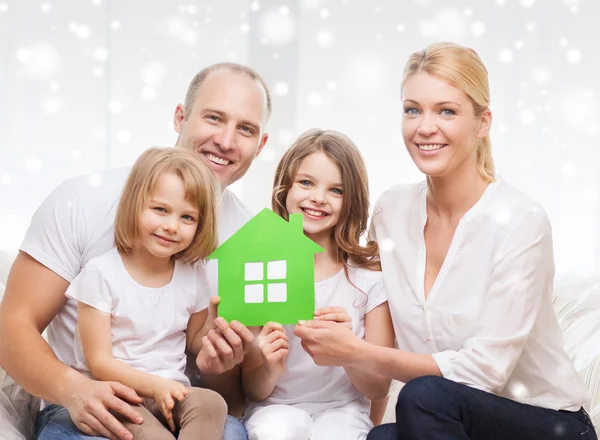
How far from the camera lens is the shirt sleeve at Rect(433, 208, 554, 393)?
61.8 inches

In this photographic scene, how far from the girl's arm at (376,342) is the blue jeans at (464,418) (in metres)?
0.16

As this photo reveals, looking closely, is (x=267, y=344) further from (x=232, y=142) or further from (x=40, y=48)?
(x=40, y=48)

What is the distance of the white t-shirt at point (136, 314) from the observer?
157 centimetres

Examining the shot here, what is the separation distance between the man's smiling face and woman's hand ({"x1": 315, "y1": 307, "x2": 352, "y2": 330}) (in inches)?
19.0

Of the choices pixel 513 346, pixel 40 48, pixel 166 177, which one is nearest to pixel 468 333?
pixel 513 346

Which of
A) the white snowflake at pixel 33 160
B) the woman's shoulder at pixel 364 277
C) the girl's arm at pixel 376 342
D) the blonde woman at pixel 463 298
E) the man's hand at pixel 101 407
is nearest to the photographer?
the man's hand at pixel 101 407

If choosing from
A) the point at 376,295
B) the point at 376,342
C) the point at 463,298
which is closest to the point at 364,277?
the point at 376,295

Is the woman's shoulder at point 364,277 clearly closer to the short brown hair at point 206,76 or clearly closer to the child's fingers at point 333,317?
the child's fingers at point 333,317

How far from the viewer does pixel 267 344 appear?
5.38 feet

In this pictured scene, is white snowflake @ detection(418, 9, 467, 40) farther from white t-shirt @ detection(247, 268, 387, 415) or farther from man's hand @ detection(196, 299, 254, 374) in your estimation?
man's hand @ detection(196, 299, 254, 374)

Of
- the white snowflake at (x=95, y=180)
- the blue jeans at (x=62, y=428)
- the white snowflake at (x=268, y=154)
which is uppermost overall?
the white snowflake at (x=95, y=180)

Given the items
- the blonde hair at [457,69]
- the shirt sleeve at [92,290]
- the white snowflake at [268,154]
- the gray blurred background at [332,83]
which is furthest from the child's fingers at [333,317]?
the white snowflake at [268,154]

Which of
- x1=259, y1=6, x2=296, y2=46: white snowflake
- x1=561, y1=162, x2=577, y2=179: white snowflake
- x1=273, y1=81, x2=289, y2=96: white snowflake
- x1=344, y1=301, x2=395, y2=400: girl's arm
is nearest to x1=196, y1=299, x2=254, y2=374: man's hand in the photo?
x1=344, y1=301, x2=395, y2=400: girl's arm

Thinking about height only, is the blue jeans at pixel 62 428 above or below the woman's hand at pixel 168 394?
below
